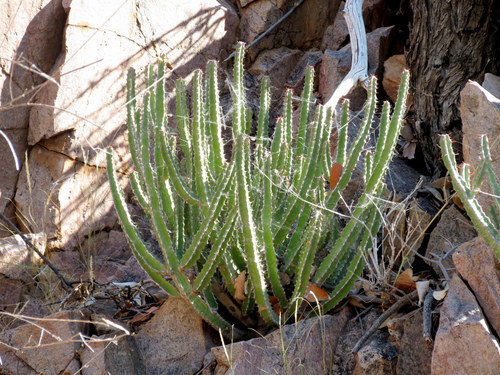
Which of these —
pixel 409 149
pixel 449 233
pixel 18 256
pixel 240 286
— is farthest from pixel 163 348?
pixel 409 149

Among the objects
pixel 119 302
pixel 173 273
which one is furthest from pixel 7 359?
pixel 173 273

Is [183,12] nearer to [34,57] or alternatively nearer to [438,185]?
[34,57]

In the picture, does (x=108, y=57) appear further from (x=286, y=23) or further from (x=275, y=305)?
(x=275, y=305)

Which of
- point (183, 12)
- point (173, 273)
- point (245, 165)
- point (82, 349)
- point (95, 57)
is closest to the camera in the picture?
point (245, 165)

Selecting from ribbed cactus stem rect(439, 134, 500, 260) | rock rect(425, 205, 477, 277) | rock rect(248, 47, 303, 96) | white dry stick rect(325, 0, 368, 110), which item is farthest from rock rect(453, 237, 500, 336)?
rock rect(248, 47, 303, 96)

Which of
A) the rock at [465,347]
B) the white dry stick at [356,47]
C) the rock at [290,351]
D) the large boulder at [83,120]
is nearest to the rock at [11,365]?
the rock at [290,351]

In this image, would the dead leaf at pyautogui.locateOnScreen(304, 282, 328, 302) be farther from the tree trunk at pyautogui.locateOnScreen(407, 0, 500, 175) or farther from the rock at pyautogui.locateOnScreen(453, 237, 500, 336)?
the tree trunk at pyautogui.locateOnScreen(407, 0, 500, 175)
